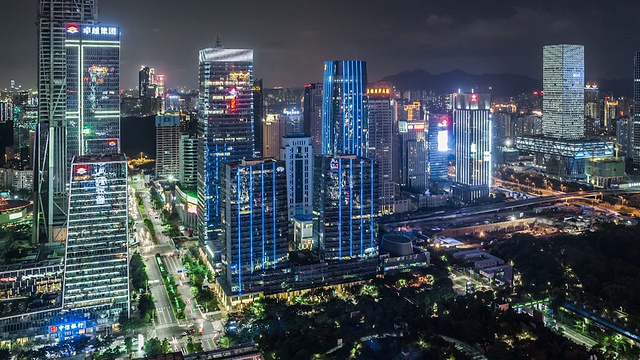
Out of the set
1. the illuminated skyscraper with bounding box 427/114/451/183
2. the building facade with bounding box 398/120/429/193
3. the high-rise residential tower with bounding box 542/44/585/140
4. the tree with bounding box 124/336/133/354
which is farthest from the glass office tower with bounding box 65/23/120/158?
the high-rise residential tower with bounding box 542/44/585/140

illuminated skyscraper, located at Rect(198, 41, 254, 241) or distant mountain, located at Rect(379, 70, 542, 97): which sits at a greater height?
distant mountain, located at Rect(379, 70, 542, 97)

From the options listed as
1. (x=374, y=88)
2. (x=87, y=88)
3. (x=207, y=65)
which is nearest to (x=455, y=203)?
(x=374, y=88)

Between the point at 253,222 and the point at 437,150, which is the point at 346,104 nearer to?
the point at 437,150

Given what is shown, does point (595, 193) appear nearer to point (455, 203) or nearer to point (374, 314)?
point (455, 203)

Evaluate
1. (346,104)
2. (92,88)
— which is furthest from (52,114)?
(346,104)

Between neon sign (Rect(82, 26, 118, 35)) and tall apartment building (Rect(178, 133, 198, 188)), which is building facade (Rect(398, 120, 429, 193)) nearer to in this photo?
tall apartment building (Rect(178, 133, 198, 188))

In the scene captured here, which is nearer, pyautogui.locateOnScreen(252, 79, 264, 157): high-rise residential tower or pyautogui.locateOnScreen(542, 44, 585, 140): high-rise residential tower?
pyautogui.locateOnScreen(252, 79, 264, 157): high-rise residential tower

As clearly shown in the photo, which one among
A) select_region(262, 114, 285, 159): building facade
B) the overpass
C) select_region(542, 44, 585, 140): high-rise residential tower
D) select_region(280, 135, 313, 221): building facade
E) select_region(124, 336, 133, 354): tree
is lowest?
select_region(124, 336, 133, 354): tree

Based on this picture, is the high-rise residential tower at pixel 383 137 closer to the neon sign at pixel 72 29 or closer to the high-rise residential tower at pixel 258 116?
the high-rise residential tower at pixel 258 116
